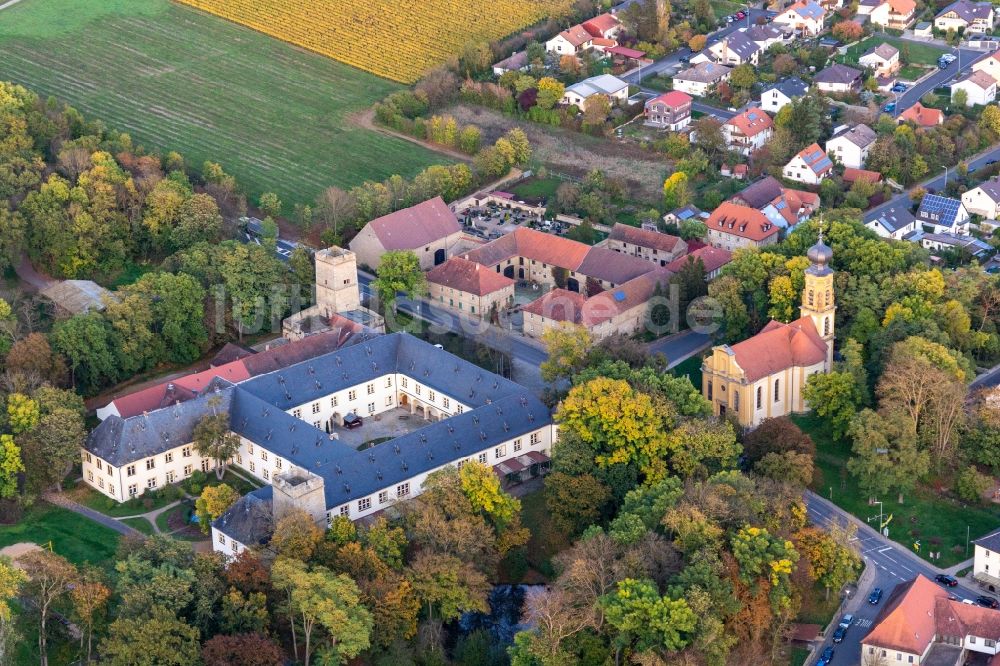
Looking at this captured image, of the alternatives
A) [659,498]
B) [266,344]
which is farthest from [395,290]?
[659,498]

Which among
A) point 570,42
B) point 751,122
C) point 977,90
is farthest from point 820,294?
point 570,42

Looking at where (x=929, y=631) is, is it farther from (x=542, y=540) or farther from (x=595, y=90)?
(x=595, y=90)

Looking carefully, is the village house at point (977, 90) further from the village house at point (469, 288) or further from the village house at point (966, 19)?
the village house at point (469, 288)

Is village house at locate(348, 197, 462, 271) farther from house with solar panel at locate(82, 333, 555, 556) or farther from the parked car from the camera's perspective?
the parked car

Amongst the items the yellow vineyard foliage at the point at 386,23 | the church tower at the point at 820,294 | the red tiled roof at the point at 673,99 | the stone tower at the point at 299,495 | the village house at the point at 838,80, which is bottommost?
the yellow vineyard foliage at the point at 386,23

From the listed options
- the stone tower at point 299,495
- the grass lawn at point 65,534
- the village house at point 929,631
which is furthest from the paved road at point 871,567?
the grass lawn at point 65,534

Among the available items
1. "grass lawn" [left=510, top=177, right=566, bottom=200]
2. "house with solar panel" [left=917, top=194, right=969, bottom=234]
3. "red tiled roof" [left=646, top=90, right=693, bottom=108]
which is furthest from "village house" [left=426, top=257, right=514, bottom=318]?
"red tiled roof" [left=646, top=90, right=693, bottom=108]
